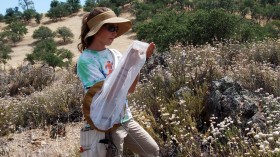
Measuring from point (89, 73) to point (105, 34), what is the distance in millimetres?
343

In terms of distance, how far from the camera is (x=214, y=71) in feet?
17.6

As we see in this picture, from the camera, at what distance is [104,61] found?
2674mm

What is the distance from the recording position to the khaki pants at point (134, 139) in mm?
2699

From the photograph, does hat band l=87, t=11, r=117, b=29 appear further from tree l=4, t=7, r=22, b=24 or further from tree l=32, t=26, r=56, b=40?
tree l=4, t=7, r=22, b=24

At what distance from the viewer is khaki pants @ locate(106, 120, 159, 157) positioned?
8.86ft

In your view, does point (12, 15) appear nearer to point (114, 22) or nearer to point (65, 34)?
point (65, 34)

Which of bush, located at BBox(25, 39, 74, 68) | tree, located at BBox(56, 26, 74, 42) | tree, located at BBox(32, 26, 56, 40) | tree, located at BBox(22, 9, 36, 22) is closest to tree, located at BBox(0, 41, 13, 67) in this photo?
bush, located at BBox(25, 39, 74, 68)

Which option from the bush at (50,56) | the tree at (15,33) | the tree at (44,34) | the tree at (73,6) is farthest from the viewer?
the tree at (73,6)

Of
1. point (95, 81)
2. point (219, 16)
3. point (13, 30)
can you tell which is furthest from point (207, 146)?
point (13, 30)

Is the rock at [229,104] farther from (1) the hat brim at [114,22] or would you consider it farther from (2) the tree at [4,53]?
(2) the tree at [4,53]

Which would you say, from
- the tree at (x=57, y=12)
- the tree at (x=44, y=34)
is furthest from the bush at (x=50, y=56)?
the tree at (x=57, y=12)

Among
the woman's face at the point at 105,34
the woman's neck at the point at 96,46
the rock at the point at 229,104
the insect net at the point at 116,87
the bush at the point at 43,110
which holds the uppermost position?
the woman's face at the point at 105,34

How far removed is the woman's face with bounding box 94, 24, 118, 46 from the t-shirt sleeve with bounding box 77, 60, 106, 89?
204 millimetres

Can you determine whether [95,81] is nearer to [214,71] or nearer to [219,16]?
[214,71]
